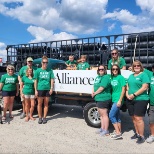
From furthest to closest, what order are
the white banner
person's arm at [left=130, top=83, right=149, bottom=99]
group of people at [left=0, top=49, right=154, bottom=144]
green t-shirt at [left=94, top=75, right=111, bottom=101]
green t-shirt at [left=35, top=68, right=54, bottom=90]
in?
green t-shirt at [left=35, top=68, right=54, bottom=90]
the white banner
green t-shirt at [left=94, top=75, right=111, bottom=101]
group of people at [left=0, top=49, right=154, bottom=144]
person's arm at [left=130, top=83, right=149, bottom=99]

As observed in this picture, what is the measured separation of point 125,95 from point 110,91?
37 cm

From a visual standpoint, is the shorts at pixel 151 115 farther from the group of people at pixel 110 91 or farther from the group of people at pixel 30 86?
the group of people at pixel 30 86

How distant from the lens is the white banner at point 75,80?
6152 mm

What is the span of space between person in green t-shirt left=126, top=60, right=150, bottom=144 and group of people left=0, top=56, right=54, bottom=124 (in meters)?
2.46

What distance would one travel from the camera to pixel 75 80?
21.1ft

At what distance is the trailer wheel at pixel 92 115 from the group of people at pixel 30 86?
3.82 ft

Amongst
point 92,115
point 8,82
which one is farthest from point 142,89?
point 8,82

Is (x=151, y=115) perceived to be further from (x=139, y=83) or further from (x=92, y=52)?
(x=92, y=52)

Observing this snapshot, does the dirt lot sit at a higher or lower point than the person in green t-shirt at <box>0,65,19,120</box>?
lower

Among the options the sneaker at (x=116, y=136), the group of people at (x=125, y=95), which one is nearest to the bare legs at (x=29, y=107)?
the group of people at (x=125, y=95)

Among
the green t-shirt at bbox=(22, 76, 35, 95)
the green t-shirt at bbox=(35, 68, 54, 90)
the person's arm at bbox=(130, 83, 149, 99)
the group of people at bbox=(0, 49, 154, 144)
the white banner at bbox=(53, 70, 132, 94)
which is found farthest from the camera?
the green t-shirt at bbox=(22, 76, 35, 95)

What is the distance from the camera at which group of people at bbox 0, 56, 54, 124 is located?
6.58 m

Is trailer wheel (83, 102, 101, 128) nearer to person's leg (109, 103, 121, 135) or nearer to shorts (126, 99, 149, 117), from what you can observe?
person's leg (109, 103, 121, 135)

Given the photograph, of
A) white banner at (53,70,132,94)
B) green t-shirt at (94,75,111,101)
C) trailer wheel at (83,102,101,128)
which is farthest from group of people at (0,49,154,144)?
trailer wheel at (83,102,101,128)
